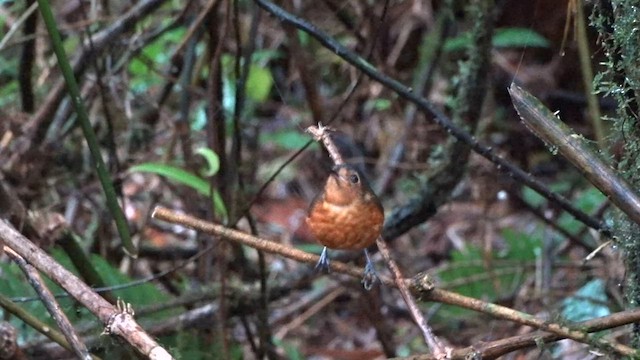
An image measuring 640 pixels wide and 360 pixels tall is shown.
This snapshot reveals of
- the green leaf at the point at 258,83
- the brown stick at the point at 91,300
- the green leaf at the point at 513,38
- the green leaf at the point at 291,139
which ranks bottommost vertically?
the brown stick at the point at 91,300

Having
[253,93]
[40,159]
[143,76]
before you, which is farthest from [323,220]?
[253,93]

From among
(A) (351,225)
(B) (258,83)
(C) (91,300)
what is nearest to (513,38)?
(B) (258,83)

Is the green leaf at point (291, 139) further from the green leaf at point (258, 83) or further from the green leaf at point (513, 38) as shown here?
the green leaf at point (513, 38)

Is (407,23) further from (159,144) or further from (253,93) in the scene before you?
(159,144)

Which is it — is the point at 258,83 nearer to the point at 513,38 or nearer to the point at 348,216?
the point at 513,38

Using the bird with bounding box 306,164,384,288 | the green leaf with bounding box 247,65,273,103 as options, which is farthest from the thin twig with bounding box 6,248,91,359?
the green leaf with bounding box 247,65,273,103

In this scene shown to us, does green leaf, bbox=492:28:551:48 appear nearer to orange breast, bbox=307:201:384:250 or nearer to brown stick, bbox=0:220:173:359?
orange breast, bbox=307:201:384:250

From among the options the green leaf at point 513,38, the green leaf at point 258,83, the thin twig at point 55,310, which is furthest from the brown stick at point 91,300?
the green leaf at point 258,83
